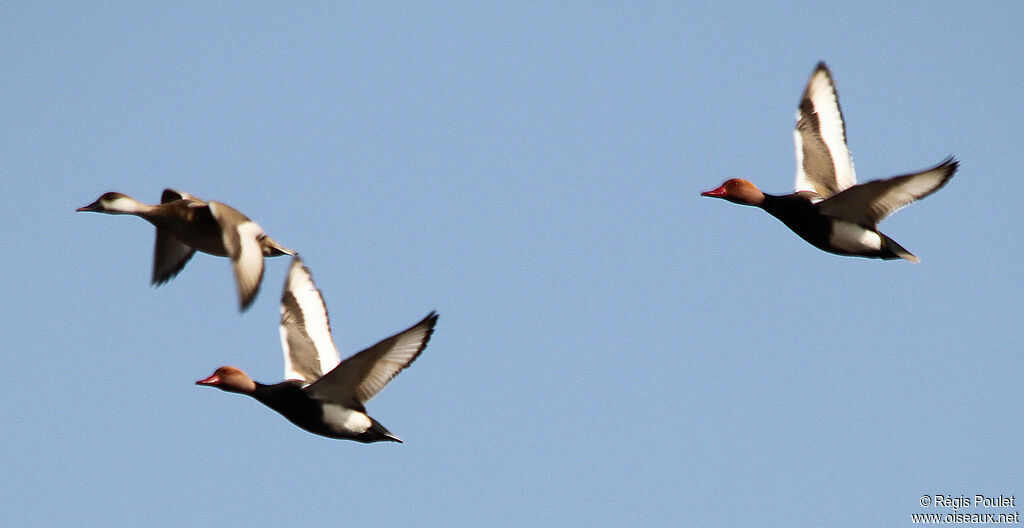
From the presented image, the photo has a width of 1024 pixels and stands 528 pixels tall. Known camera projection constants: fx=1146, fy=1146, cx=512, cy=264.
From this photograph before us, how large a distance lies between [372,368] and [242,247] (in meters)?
1.81

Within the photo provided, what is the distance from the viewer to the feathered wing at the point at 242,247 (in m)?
10.4

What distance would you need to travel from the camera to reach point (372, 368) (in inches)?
410

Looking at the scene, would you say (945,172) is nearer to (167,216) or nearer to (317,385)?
(317,385)

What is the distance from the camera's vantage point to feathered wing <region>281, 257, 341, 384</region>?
12008mm

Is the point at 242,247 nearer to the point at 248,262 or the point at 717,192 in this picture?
the point at 248,262

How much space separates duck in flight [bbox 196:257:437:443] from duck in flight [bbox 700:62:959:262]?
4.44 meters

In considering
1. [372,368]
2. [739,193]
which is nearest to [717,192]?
[739,193]

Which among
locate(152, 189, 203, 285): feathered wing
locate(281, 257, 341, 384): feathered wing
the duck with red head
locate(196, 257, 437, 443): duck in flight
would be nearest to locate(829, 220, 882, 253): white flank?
the duck with red head

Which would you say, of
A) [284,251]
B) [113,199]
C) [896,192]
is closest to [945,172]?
[896,192]

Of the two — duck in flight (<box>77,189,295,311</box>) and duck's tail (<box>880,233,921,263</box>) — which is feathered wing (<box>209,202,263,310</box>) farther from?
duck's tail (<box>880,233,921,263</box>)

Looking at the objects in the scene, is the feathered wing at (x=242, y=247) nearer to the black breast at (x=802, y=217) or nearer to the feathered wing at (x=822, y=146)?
the black breast at (x=802, y=217)

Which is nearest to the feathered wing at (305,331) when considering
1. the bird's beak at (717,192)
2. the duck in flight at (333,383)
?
the duck in flight at (333,383)

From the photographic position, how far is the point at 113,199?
12.7 m

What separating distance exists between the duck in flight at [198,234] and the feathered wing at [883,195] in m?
5.78
